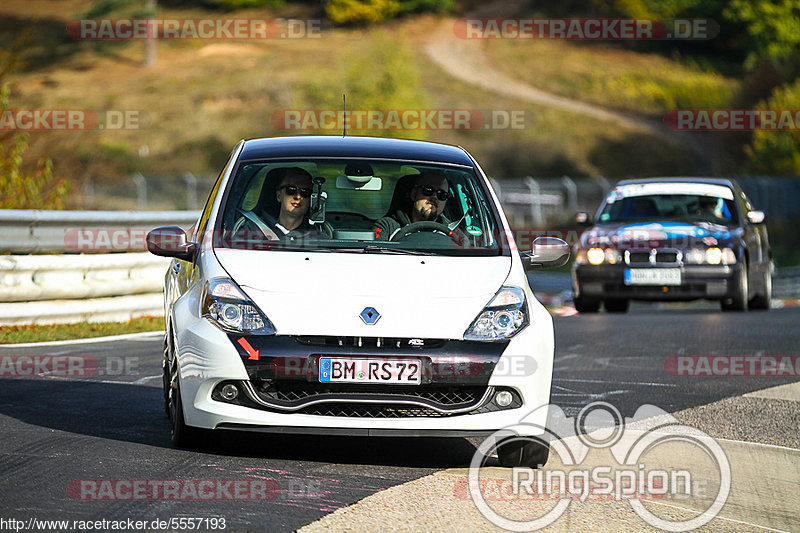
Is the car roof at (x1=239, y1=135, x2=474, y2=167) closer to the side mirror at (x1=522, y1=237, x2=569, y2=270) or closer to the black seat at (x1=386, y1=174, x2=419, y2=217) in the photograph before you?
the black seat at (x1=386, y1=174, x2=419, y2=217)

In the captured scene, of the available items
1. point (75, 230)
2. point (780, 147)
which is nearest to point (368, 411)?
point (75, 230)

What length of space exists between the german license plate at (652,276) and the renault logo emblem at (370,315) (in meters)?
10.7

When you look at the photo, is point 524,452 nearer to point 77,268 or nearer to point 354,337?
point 354,337

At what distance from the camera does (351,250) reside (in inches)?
292

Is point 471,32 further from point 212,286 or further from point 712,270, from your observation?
point 212,286

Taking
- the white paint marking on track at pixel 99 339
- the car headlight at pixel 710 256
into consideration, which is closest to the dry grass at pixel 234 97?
the car headlight at pixel 710 256

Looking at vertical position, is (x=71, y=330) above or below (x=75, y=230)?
below

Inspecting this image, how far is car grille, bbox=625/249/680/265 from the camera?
17.1m

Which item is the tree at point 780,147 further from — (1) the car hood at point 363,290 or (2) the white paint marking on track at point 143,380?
(1) the car hood at point 363,290

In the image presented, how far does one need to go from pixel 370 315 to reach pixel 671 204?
1164cm

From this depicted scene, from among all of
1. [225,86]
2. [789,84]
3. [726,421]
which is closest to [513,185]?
[789,84]

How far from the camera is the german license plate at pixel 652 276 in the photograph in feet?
56.0

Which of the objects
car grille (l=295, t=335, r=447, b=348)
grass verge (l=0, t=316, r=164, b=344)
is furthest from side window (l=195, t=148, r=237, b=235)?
grass verge (l=0, t=316, r=164, b=344)

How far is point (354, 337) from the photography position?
6.77 meters
